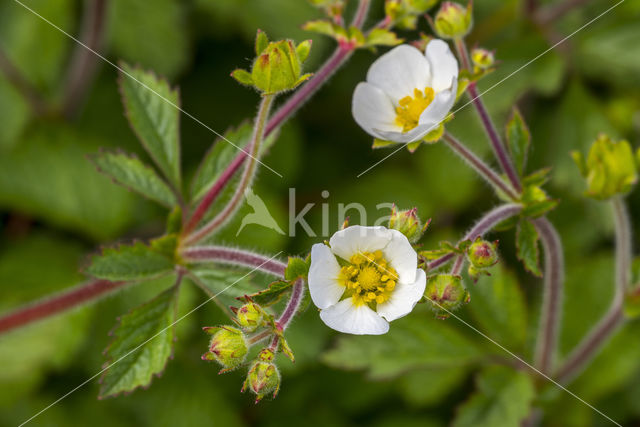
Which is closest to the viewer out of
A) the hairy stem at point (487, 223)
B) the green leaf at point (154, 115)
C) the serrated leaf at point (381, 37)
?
the hairy stem at point (487, 223)

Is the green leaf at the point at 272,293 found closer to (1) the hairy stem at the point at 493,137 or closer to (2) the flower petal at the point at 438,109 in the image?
(2) the flower petal at the point at 438,109

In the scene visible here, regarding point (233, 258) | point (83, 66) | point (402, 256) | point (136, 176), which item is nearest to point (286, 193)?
point (83, 66)

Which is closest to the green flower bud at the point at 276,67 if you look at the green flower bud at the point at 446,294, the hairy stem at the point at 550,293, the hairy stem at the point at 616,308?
the green flower bud at the point at 446,294

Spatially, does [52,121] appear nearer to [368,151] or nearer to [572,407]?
[368,151]

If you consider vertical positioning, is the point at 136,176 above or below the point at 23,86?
below

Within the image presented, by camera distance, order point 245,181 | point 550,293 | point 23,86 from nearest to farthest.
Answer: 1. point 245,181
2. point 550,293
3. point 23,86

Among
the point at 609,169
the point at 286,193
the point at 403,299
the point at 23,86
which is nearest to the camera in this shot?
the point at 403,299

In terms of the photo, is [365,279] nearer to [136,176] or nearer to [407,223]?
[407,223]
